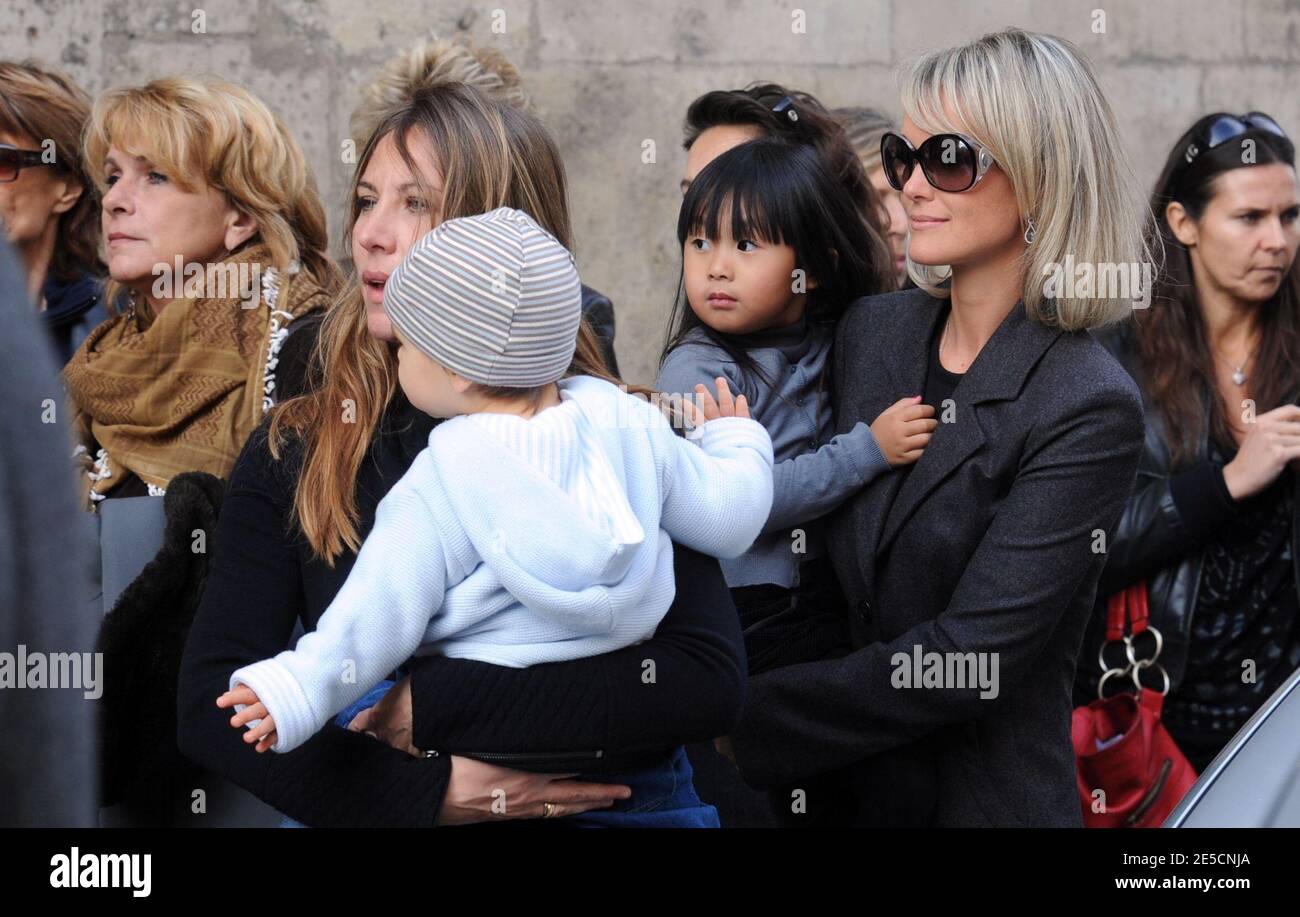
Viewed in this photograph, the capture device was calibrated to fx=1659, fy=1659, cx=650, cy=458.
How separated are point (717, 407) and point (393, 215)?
586mm

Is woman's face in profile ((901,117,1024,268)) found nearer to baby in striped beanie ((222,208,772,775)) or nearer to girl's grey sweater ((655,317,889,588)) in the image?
girl's grey sweater ((655,317,889,588))

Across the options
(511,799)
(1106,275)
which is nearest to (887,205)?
(1106,275)

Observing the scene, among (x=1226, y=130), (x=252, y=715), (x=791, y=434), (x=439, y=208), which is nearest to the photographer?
(x=252, y=715)

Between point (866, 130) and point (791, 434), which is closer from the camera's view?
point (791, 434)

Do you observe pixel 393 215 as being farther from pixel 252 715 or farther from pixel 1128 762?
pixel 1128 762

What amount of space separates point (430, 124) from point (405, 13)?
2.99m

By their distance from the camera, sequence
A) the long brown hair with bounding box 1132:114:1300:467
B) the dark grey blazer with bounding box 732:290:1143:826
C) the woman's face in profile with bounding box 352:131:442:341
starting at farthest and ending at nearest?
the long brown hair with bounding box 1132:114:1300:467 → the dark grey blazer with bounding box 732:290:1143:826 → the woman's face in profile with bounding box 352:131:442:341

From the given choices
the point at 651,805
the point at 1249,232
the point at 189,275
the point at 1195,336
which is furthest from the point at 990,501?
the point at 189,275

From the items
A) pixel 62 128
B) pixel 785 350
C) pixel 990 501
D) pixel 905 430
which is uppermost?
pixel 62 128

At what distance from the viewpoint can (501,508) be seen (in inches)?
82.0

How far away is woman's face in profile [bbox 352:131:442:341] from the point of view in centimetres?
254

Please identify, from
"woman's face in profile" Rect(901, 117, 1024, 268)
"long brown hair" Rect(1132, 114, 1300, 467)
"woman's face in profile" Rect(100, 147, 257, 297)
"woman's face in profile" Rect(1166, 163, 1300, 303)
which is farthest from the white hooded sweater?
"woman's face in profile" Rect(1166, 163, 1300, 303)

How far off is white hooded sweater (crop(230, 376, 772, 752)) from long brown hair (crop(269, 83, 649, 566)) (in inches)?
9.8
